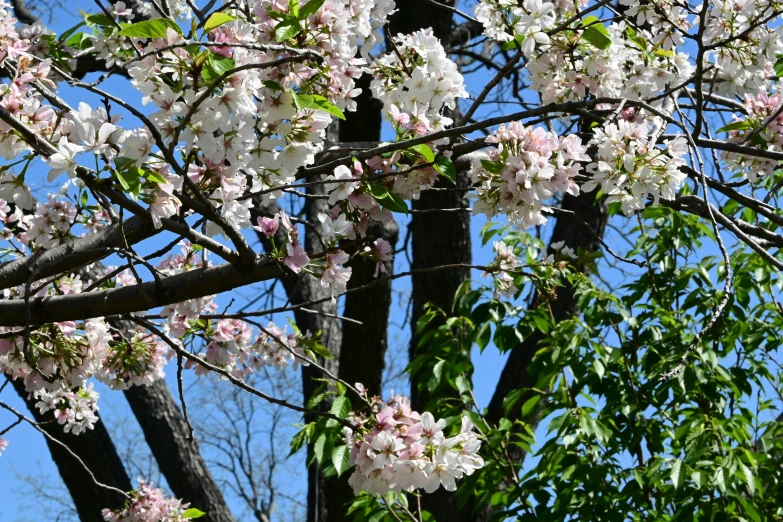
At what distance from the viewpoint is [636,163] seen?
154 cm

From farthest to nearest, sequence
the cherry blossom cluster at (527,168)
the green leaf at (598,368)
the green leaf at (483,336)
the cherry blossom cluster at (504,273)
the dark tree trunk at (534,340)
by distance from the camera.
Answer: the dark tree trunk at (534,340), the green leaf at (483,336), the green leaf at (598,368), the cherry blossom cluster at (504,273), the cherry blossom cluster at (527,168)

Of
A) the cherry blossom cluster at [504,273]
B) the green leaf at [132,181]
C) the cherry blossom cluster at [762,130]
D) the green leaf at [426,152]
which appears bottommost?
the green leaf at [132,181]

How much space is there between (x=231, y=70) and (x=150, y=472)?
10.4m

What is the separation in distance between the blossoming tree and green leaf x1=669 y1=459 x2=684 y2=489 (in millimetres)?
11

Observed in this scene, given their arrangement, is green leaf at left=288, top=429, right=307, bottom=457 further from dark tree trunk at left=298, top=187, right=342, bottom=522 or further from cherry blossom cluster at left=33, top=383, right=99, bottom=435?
dark tree trunk at left=298, top=187, right=342, bottom=522

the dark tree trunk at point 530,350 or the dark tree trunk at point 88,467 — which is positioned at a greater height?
the dark tree trunk at point 530,350

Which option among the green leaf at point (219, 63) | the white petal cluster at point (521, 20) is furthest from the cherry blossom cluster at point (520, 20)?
the green leaf at point (219, 63)

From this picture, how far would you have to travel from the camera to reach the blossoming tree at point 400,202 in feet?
4.67

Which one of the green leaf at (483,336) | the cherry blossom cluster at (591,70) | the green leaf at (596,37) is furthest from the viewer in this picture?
the green leaf at (483,336)

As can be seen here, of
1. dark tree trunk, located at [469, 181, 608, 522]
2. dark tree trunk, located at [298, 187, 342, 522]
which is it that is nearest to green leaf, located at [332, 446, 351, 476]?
dark tree trunk, located at [298, 187, 342, 522]

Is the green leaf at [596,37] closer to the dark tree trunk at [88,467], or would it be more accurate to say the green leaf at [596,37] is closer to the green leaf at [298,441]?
the green leaf at [298,441]

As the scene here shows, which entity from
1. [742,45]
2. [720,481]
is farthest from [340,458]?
[742,45]

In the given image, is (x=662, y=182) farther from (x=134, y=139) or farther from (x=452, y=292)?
(x=452, y=292)

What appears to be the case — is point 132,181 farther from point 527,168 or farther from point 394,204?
point 527,168
